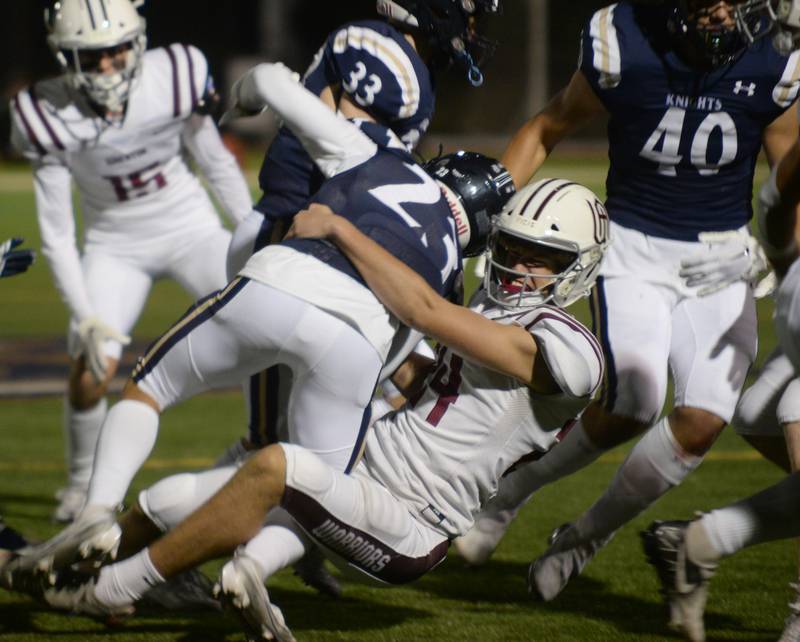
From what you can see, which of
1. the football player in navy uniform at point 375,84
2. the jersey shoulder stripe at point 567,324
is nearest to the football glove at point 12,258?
the football player in navy uniform at point 375,84

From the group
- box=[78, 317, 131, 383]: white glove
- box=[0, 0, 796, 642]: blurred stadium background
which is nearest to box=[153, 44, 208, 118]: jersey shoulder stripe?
box=[78, 317, 131, 383]: white glove

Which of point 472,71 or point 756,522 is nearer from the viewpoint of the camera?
point 756,522

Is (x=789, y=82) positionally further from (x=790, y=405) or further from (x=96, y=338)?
(x=96, y=338)

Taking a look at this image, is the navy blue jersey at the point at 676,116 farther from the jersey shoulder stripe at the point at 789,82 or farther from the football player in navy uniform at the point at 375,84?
the football player in navy uniform at the point at 375,84

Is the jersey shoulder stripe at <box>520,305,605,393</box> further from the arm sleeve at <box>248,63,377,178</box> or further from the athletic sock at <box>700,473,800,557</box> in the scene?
the arm sleeve at <box>248,63,377,178</box>

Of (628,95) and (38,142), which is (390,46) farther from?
(38,142)

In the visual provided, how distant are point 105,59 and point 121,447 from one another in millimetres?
2012

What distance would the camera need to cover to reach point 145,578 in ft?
9.72

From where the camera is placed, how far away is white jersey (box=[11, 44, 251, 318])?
4.67 meters

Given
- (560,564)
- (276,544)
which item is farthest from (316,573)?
(276,544)

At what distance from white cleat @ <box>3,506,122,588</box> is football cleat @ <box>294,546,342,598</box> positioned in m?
0.78

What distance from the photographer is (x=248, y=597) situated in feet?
9.20

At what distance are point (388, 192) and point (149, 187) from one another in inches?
79.6

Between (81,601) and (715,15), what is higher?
(715,15)
